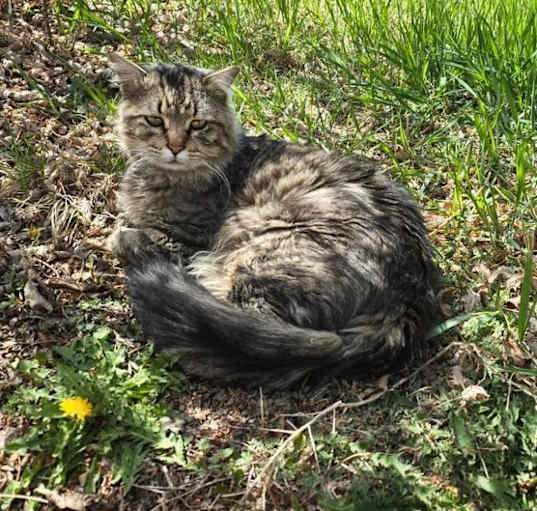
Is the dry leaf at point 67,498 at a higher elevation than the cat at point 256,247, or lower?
lower

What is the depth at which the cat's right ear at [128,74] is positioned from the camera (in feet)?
9.11

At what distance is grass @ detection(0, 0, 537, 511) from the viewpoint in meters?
1.84

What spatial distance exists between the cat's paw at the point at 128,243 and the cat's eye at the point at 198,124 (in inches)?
22.7

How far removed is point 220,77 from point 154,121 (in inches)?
15.8

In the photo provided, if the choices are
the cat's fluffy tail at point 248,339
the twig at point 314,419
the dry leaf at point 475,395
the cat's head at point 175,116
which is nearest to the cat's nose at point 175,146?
the cat's head at point 175,116

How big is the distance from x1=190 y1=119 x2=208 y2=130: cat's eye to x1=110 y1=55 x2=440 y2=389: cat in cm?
1

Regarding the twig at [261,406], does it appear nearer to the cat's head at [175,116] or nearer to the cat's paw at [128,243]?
the cat's paw at [128,243]

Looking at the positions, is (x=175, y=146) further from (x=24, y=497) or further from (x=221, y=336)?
(x=24, y=497)

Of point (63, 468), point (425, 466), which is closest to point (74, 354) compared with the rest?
point (63, 468)

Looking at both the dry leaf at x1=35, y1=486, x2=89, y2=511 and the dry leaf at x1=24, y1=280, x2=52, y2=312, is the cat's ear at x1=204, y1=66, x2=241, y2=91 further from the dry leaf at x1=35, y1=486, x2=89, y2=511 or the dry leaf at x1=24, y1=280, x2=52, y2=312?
the dry leaf at x1=35, y1=486, x2=89, y2=511

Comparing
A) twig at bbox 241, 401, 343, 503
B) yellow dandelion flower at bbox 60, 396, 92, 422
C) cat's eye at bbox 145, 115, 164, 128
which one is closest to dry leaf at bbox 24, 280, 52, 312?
yellow dandelion flower at bbox 60, 396, 92, 422

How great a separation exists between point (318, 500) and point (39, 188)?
223 cm

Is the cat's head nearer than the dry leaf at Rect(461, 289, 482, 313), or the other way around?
the dry leaf at Rect(461, 289, 482, 313)

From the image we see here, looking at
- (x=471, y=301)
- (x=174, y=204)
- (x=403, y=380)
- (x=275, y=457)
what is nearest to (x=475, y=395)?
(x=403, y=380)
